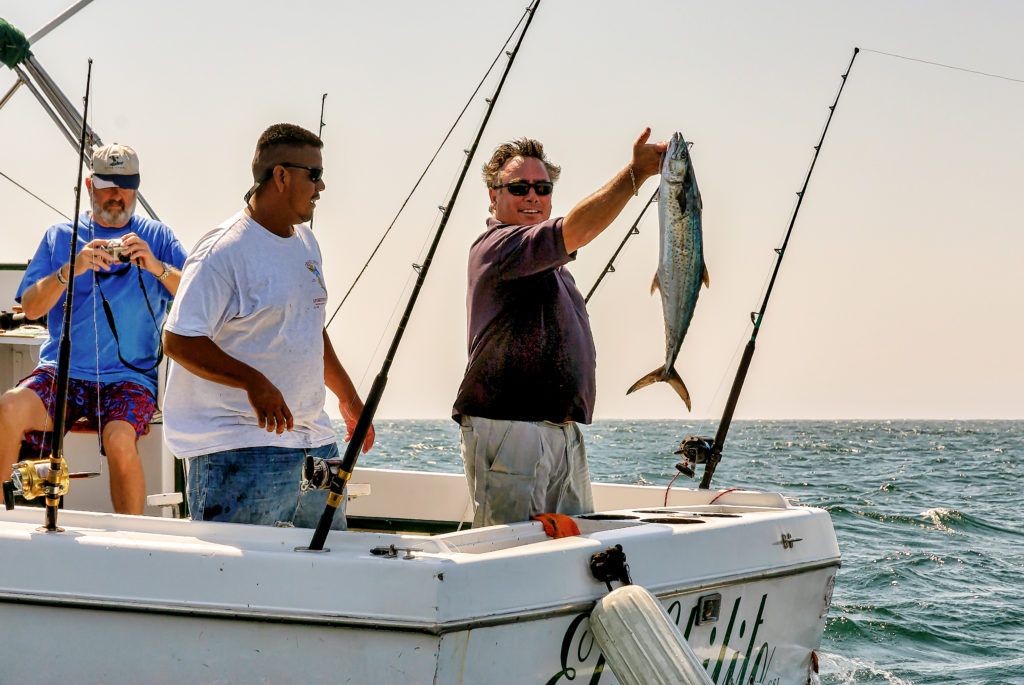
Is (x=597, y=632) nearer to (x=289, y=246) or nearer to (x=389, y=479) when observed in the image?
(x=289, y=246)

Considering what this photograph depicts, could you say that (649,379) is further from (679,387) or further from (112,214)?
(112,214)

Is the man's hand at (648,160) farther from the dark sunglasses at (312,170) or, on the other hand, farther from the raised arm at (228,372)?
the raised arm at (228,372)

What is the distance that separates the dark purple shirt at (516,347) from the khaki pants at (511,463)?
40 mm

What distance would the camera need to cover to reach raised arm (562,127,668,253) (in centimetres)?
296

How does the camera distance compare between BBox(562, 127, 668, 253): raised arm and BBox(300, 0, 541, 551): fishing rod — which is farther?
BBox(562, 127, 668, 253): raised arm

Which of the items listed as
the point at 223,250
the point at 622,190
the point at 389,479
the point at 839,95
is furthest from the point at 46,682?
the point at 839,95

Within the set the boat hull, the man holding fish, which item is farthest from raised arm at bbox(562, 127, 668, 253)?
the boat hull

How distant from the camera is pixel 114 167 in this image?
3.96 metres

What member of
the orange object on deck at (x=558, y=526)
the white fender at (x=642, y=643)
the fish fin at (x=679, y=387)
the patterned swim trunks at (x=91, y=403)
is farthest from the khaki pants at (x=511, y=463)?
the patterned swim trunks at (x=91, y=403)

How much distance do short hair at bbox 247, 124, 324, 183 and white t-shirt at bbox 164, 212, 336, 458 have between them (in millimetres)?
160

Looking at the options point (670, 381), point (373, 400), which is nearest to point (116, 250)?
point (373, 400)

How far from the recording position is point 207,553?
2.52m

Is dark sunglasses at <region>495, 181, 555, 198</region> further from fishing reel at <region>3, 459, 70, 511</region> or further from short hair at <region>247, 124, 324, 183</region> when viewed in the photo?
fishing reel at <region>3, 459, 70, 511</region>

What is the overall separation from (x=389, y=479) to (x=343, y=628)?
2.66 m
